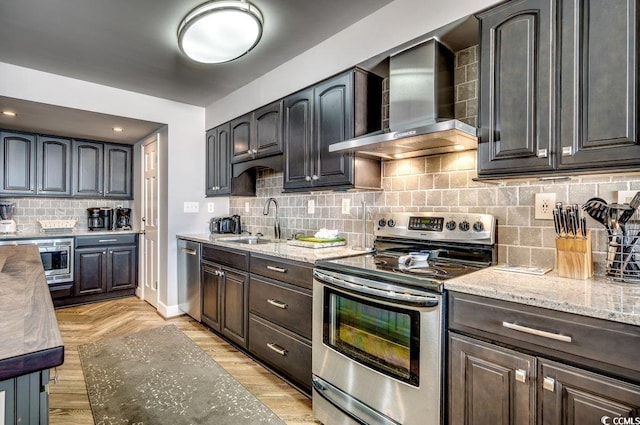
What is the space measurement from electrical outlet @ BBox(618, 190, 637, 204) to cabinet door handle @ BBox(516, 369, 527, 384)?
91cm

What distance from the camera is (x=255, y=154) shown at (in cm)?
320

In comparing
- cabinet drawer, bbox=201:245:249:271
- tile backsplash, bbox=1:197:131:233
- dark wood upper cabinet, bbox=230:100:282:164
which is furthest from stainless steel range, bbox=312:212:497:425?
tile backsplash, bbox=1:197:131:233

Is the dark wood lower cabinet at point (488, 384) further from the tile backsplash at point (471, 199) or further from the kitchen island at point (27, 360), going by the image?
the kitchen island at point (27, 360)

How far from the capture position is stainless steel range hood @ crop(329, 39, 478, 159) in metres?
1.89

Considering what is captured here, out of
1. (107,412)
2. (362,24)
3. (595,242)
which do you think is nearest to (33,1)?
(362,24)

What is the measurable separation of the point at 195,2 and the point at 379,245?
75.0 inches

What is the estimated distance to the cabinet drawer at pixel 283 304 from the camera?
6.96 feet

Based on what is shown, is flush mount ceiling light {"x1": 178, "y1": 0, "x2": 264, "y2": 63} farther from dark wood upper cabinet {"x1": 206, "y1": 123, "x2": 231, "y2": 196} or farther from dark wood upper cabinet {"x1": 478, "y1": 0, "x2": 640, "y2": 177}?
dark wood upper cabinet {"x1": 206, "y1": 123, "x2": 231, "y2": 196}

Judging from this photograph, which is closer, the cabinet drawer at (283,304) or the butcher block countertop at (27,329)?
the butcher block countertop at (27,329)

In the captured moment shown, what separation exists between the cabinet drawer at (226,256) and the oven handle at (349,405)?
1087 millimetres

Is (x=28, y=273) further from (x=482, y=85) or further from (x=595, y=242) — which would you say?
(x=595, y=242)

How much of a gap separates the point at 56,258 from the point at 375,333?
4175 mm

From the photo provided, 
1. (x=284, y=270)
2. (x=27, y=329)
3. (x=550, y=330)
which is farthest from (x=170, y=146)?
(x=550, y=330)

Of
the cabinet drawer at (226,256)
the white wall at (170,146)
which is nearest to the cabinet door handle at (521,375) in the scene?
the cabinet drawer at (226,256)
